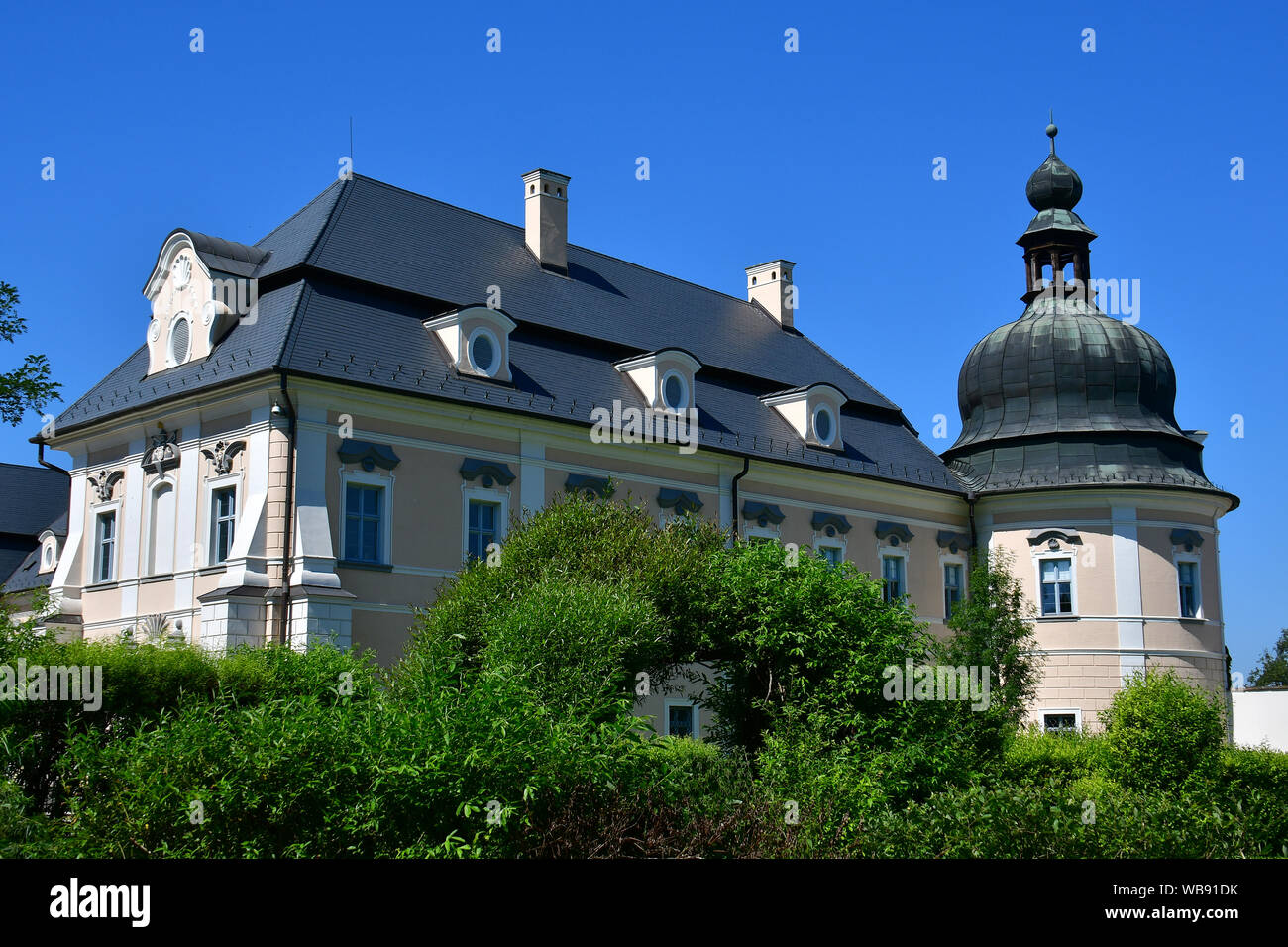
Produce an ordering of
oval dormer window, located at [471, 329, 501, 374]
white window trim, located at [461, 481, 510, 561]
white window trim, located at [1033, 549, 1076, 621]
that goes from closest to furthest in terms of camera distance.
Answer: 1. white window trim, located at [461, 481, 510, 561]
2. oval dormer window, located at [471, 329, 501, 374]
3. white window trim, located at [1033, 549, 1076, 621]

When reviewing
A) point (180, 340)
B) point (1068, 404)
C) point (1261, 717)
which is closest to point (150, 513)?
point (180, 340)

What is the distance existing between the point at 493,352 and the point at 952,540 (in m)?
15.4

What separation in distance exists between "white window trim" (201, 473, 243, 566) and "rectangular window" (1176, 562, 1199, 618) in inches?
894

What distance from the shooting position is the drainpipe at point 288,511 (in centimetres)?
2178

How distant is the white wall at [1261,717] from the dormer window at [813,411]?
23.2m

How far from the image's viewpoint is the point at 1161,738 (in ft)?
73.7

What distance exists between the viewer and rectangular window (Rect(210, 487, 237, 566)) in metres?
23.3

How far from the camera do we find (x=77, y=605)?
26.1 m

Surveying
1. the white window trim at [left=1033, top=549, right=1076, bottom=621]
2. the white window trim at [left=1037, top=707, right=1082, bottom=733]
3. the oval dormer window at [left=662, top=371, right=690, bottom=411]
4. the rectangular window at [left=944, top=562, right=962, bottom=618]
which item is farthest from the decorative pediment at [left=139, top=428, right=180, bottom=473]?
the white window trim at [left=1037, top=707, right=1082, bottom=733]

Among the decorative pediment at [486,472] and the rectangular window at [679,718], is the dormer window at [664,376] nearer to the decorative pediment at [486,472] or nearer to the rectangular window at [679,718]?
the decorative pediment at [486,472]

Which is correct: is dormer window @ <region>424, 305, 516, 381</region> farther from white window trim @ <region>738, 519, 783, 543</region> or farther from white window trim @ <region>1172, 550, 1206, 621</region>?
white window trim @ <region>1172, 550, 1206, 621</region>

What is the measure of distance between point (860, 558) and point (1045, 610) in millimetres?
5744
